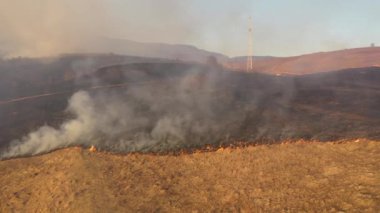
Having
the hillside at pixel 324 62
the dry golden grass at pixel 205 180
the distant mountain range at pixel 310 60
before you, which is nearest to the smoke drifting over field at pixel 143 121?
the dry golden grass at pixel 205 180

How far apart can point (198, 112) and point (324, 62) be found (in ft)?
151

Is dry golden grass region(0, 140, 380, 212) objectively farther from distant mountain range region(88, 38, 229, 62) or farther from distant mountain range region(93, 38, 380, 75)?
distant mountain range region(88, 38, 229, 62)

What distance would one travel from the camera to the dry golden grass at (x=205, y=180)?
39.9 feet

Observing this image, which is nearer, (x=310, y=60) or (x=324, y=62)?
(x=324, y=62)

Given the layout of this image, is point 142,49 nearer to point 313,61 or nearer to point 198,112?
point 313,61

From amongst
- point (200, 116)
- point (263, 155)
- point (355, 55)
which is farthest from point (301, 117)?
point (355, 55)

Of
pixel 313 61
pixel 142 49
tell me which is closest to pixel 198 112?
pixel 313 61

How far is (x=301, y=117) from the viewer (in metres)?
21.4

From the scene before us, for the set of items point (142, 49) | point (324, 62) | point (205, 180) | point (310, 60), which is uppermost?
point (142, 49)

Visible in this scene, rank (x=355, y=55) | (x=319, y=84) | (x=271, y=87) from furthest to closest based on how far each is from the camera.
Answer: (x=355, y=55) → (x=319, y=84) → (x=271, y=87)

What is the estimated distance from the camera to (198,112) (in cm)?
2253

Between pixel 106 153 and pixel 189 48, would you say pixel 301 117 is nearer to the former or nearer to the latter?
pixel 106 153

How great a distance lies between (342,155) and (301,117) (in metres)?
6.84

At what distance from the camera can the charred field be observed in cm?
1883
